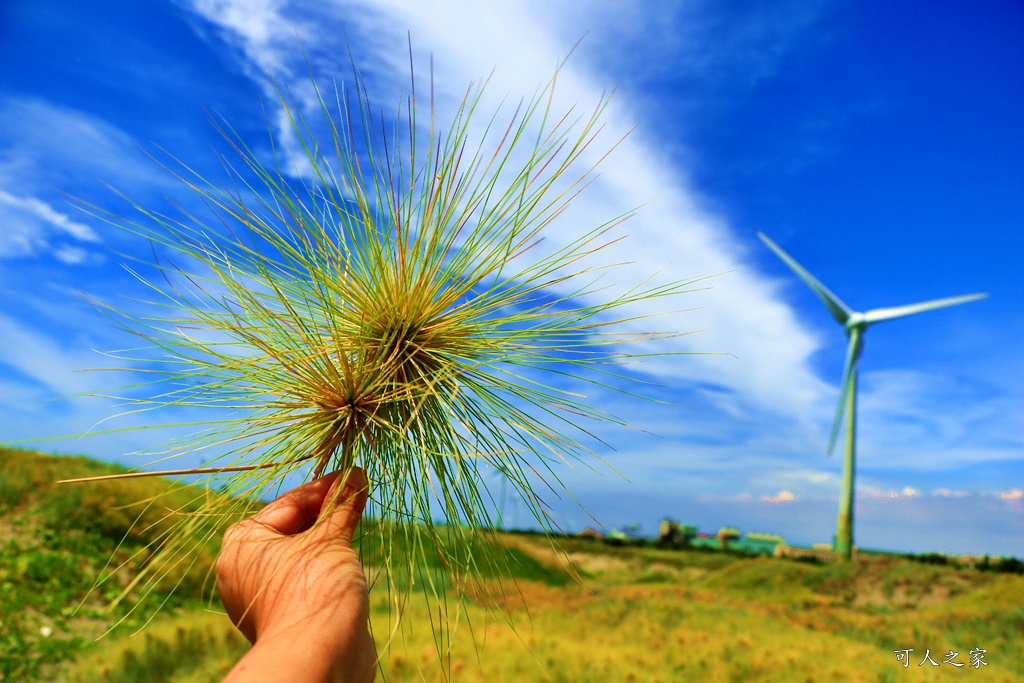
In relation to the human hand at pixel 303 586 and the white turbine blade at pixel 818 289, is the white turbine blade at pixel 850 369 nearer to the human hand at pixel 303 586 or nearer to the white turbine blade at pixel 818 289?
the white turbine blade at pixel 818 289

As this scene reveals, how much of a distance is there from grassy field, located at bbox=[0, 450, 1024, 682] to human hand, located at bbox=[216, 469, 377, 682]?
0.42m

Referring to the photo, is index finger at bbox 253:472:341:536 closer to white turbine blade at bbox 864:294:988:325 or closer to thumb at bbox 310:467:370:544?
thumb at bbox 310:467:370:544

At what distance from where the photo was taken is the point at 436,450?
2121 mm

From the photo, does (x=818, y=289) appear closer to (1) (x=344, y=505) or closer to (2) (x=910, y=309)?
(2) (x=910, y=309)

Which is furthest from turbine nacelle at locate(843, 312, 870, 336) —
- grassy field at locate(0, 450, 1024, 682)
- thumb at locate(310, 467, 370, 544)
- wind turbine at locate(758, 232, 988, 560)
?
thumb at locate(310, 467, 370, 544)

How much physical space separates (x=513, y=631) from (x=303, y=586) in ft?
6.09

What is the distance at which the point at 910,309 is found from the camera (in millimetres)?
19641

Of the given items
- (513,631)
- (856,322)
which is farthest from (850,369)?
(513,631)

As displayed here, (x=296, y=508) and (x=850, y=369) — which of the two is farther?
(x=850, y=369)

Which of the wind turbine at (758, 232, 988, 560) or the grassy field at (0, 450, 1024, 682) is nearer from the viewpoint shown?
the grassy field at (0, 450, 1024, 682)

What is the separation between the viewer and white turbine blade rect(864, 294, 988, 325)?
19.0m

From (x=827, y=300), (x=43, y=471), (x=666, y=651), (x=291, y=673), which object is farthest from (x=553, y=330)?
(x=827, y=300)

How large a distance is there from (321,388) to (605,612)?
783 centimetres

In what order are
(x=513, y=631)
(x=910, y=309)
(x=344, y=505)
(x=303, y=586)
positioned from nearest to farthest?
(x=303, y=586)
(x=344, y=505)
(x=513, y=631)
(x=910, y=309)
